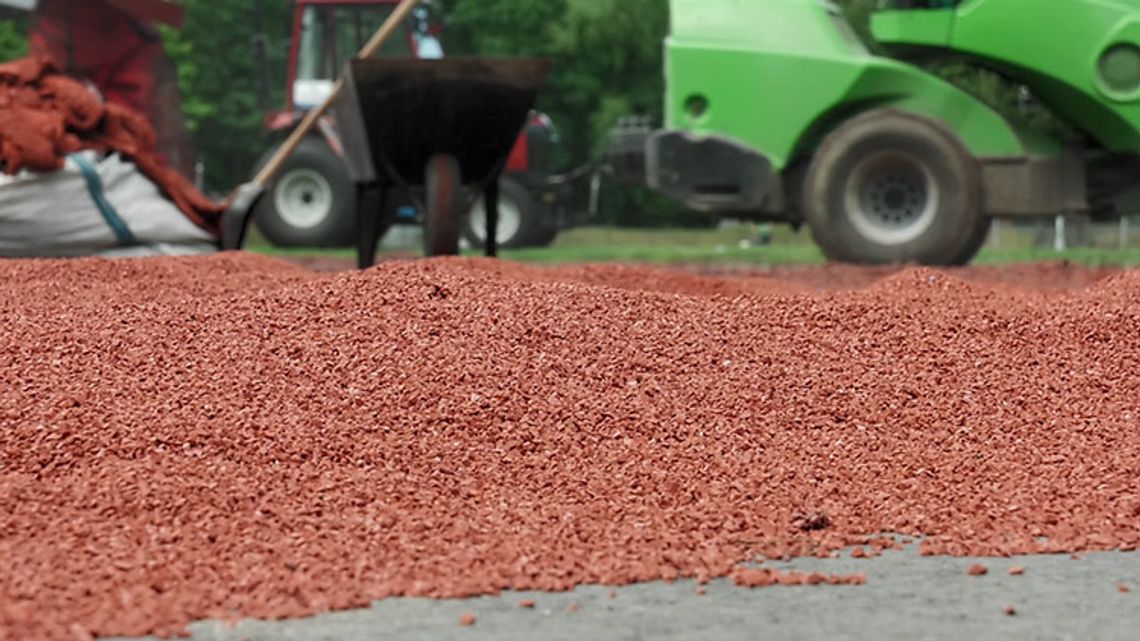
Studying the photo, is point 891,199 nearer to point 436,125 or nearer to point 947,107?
point 947,107

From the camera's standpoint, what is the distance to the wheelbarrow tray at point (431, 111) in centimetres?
789

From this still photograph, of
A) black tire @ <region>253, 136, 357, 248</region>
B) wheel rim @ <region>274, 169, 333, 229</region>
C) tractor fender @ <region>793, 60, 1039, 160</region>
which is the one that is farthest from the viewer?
wheel rim @ <region>274, 169, 333, 229</region>

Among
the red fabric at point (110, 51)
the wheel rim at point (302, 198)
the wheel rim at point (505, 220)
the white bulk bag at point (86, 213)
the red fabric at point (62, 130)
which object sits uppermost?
the red fabric at point (110, 51)

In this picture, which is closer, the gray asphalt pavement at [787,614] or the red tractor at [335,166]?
the gray asphalt pavement at [787,614]

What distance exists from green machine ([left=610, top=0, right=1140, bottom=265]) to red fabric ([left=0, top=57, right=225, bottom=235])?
134 inches

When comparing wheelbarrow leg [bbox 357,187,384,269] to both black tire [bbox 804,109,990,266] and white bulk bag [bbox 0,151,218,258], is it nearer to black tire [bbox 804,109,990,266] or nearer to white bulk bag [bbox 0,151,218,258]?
white bulk bag [bbox 0,151,218,258]

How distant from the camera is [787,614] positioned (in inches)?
117

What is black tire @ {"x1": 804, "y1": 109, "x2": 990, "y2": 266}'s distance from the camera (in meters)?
10.2

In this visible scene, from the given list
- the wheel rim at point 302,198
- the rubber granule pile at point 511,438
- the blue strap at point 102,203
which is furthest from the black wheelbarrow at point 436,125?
the wheel rim at point 302,198

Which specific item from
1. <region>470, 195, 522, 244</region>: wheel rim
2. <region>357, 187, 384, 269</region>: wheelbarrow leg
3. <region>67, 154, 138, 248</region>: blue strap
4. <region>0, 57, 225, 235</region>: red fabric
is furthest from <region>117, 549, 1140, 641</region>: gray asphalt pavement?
<region>470, 195, 522, 244</region>: wheel rim

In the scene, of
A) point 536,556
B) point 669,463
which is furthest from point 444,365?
point 536,556

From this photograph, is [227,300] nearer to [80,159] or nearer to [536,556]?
[536,556]

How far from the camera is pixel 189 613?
2900 millimetres

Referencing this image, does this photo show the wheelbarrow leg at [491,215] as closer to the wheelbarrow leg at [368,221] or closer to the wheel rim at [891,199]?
the wheelbarrow leg at [368,221]
